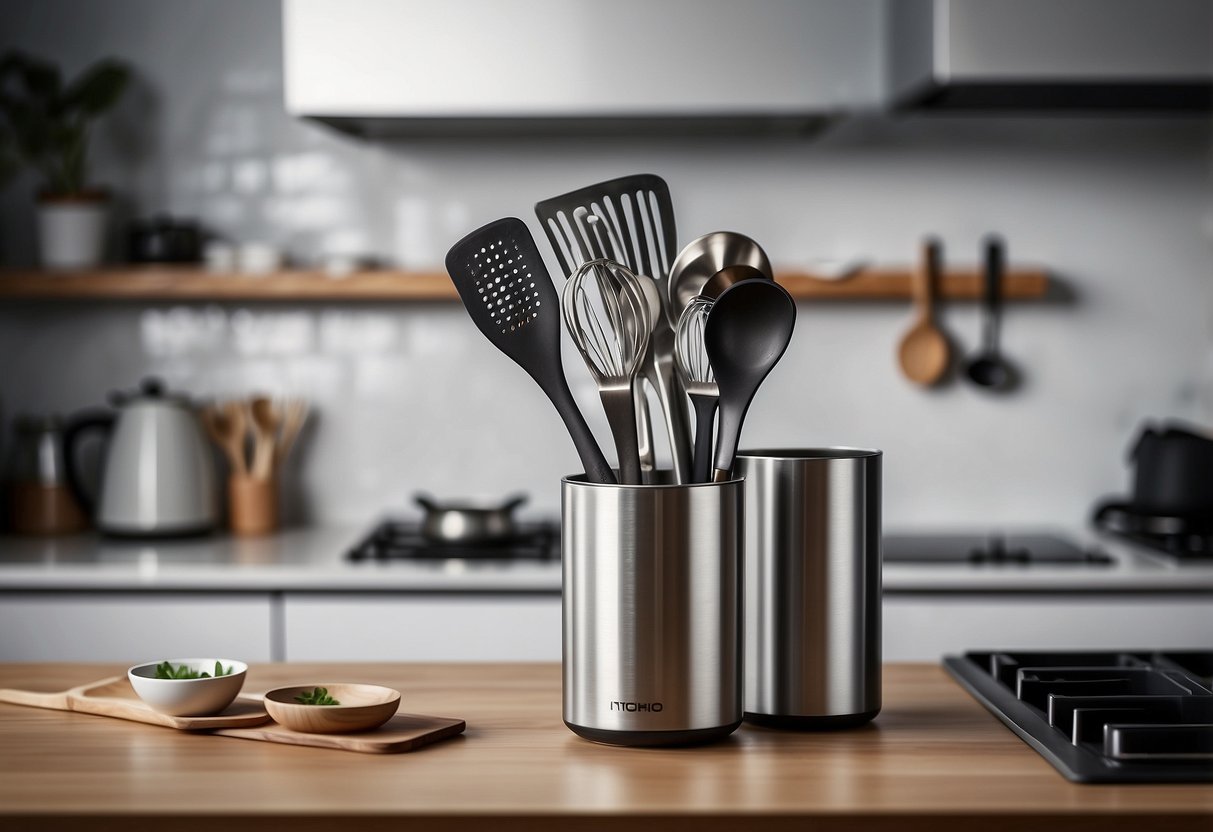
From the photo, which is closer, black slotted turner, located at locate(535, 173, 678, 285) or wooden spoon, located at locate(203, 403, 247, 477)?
black slotted turner, located at locate(535, 173, 678, 285)

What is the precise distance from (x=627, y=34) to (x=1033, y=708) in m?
1.63

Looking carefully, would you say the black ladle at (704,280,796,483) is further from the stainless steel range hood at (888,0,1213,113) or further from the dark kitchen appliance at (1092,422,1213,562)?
the dark kitchen appliance at (1092,422,1213,562)

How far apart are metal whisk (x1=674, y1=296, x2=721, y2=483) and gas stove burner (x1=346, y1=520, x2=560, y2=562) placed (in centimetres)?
138

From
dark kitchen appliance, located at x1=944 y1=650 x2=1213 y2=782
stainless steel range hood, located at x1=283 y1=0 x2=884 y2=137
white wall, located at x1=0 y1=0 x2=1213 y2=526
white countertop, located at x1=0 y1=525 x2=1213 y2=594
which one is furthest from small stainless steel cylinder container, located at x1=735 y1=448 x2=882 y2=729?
white wall, located at x1=0 y1=0 x2=1213 y2=526

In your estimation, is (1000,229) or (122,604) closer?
(122,604)

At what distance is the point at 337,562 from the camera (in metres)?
2.42

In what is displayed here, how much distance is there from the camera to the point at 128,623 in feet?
7.79

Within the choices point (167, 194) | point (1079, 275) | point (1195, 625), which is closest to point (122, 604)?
point (167, 194)

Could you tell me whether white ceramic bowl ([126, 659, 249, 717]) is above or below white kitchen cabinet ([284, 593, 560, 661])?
above

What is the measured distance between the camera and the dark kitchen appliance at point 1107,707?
95 cm

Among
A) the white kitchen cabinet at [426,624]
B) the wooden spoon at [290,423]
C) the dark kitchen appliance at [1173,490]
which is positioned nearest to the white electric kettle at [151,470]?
the wooden spoon at [290,423]

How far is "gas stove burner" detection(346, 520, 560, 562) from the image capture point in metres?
2.46

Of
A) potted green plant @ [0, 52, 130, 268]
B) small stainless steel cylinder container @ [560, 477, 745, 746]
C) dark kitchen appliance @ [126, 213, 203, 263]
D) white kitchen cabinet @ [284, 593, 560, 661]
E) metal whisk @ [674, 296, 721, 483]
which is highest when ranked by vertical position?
potted green plant @ [0, 52, 130, 268]

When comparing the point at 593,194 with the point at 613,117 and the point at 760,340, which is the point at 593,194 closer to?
the point at 760,340
